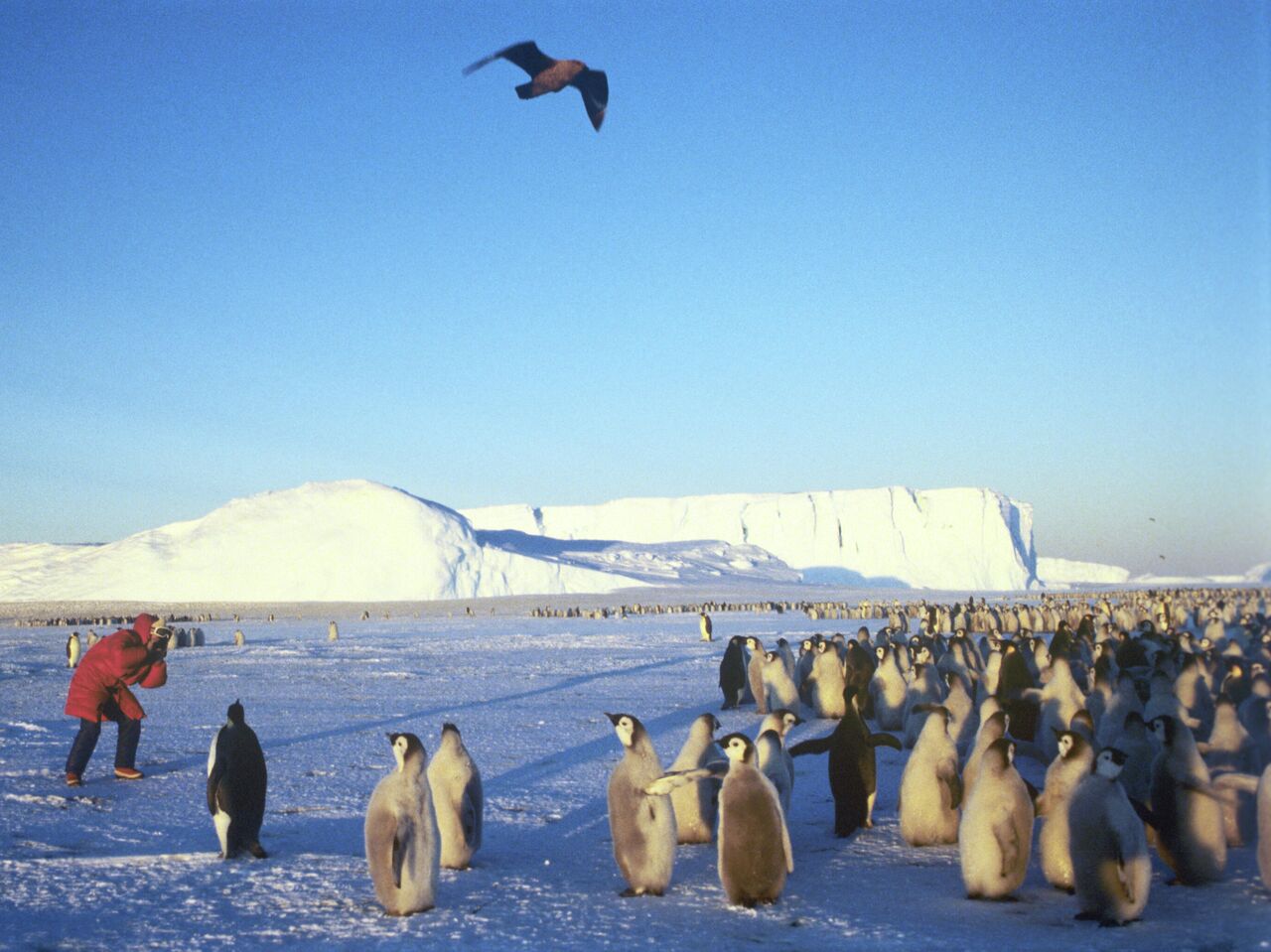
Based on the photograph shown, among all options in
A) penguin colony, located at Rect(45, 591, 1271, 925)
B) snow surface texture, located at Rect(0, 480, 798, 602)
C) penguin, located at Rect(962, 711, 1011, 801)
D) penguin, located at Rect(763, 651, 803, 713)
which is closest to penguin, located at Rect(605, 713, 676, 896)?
penguin colony, located at Rect(45, 591, 1271, 925)

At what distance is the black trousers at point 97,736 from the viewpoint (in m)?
7.76

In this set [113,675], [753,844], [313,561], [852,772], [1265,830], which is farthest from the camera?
[313,561]

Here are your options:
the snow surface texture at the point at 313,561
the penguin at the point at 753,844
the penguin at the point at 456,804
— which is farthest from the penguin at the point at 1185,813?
the snow surface texture at the point at 313,561

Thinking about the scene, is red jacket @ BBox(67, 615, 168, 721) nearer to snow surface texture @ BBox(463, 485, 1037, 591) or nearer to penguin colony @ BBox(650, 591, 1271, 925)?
penguin colony @ BBox(650, 591, 1271, 925)

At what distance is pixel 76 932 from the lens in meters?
4.58

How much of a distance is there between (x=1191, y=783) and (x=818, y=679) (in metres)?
6.84

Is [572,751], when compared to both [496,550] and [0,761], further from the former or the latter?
[496,550]

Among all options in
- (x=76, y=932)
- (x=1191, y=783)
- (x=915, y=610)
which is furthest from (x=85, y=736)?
(x=915, y=610)

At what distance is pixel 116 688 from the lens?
7930mm

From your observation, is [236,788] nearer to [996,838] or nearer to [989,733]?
[996,838]

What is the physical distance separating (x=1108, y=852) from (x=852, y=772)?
6.46 feet

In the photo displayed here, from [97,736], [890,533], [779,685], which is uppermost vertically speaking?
[890,533]

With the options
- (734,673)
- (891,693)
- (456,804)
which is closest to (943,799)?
(456,804)

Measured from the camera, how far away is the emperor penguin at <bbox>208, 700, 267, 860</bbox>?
5.83m
